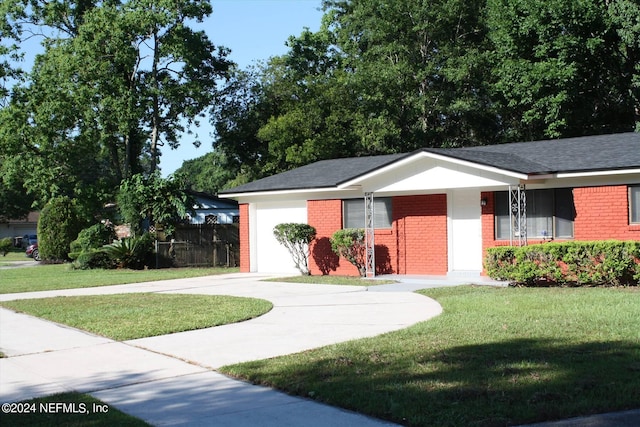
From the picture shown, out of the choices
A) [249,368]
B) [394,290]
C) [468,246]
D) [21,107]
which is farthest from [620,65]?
[21,107]

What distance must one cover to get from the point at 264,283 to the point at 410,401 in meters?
12.9

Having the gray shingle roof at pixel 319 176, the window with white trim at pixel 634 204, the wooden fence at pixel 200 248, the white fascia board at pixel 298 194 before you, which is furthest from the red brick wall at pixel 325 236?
the window with white trim at pixel 634 204

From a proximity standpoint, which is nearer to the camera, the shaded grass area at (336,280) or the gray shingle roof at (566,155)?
the gray shingle roof at (566,155)

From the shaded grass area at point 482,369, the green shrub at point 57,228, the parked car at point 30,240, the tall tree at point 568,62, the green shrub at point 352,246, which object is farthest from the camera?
the parked car at point 30,240

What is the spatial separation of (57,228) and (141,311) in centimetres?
2340

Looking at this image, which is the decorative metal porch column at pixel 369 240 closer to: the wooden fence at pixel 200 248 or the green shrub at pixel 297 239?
the green shrub at pixel 297 239

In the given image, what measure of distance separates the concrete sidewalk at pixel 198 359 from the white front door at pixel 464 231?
4.80m

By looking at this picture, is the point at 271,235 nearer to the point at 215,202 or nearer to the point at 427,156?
the point at 427,156

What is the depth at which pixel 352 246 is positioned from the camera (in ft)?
65.2

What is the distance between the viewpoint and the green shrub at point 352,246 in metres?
19.8

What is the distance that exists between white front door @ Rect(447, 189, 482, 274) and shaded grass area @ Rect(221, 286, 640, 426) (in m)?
7.90

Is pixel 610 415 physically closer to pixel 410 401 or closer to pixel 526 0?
pixel 410 401

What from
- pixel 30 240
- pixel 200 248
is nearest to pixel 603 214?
pixel 200 248

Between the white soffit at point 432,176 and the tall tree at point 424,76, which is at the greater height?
Result: the tall tree at point 424,76
